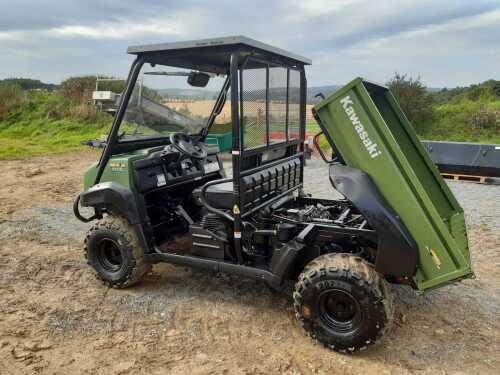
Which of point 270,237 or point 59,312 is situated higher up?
point 270,237

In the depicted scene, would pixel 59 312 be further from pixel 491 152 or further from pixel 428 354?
pixel 491 152

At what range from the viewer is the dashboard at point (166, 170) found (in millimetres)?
4121

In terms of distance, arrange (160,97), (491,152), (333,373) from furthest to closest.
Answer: (491,152), (160,97), (333,373)

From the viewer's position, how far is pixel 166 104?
4.52 metres

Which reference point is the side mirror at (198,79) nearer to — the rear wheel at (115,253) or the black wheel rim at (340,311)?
the rear wheel at (115,253)

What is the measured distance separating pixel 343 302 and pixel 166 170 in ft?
7.05

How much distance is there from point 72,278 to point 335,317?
2.75m

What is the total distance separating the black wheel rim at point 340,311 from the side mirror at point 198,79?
2.51m

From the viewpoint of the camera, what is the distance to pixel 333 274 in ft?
10.4

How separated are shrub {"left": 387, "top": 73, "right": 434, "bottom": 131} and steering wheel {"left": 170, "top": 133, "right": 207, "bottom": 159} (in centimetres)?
1316

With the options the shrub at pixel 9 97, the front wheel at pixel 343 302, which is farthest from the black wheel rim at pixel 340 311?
the shrub at pixel 9 97

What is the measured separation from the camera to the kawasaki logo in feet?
10.5

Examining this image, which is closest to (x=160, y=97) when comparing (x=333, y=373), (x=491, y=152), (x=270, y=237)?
(x=270, y=237)

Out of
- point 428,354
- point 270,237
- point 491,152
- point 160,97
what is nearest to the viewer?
point 428,354
